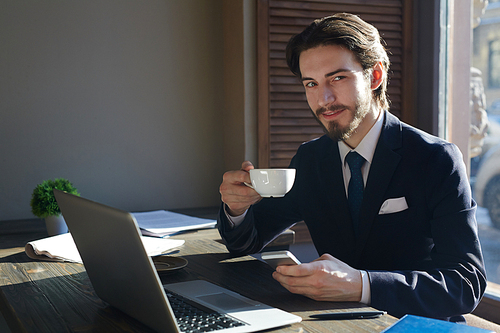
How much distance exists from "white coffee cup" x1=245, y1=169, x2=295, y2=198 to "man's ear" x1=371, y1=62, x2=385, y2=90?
2.04 ft

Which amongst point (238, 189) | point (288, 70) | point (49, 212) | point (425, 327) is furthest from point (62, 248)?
point (288, 70)

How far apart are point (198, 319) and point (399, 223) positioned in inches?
28.1

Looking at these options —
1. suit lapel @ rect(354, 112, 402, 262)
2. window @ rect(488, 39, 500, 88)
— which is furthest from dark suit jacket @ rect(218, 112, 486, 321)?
window @ rect(488, 39, 500, 88)

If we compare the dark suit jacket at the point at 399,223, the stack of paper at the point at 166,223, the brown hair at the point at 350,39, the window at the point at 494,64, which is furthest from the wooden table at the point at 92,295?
the window at the point at 494,64

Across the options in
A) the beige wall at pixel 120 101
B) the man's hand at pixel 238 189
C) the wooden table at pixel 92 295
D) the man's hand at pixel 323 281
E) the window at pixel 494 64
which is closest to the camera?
the wooden table at pixel 92 295

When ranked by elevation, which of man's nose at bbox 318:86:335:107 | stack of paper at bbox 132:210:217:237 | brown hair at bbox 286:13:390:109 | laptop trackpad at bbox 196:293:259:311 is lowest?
stack of paper at bbox 132:210:217:237

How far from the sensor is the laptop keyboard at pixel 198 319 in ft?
2.50

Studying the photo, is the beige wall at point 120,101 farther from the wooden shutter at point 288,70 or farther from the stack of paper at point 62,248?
the stack of paper at point 62,248

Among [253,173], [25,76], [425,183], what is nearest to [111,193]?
[25,76]

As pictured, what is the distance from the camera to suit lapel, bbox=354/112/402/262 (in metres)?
1.30

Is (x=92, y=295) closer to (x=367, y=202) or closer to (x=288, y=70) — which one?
(x=367, y=202)

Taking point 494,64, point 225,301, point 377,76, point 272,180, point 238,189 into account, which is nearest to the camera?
point 225,301

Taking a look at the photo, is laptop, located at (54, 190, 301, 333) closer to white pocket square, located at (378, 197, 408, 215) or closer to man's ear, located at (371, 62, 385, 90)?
white pocket square, located at (378, 197, 408, 215)

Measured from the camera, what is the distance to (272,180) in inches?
41.1
